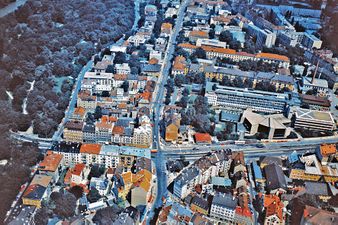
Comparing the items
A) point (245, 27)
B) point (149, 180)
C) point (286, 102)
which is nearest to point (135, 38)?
point (245, 27)

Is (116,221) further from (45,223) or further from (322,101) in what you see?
(322,101)

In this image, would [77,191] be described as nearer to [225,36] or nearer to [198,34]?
[198,34]

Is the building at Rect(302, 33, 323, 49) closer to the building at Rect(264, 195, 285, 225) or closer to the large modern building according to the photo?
the large modern building

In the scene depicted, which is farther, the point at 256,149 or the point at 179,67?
the point at 179,67

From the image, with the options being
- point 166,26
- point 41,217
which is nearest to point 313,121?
point 41,217

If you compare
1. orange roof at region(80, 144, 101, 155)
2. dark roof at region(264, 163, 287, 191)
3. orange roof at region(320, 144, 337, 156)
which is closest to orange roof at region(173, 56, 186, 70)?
orange roof at region(80, 144, 101, 155)
